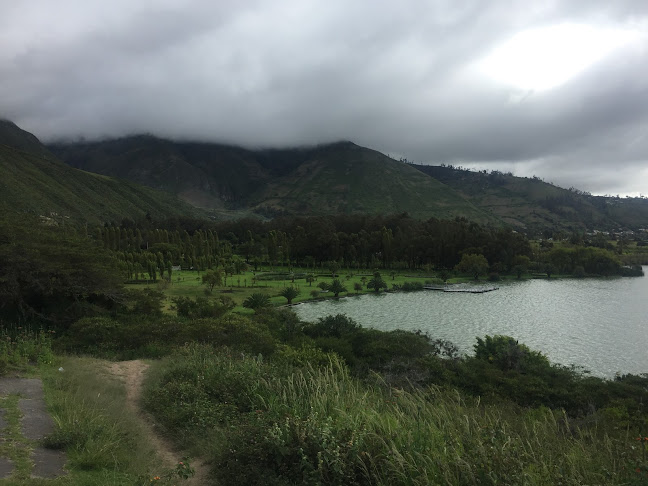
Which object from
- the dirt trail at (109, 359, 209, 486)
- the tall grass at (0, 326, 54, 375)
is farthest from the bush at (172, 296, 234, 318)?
the tall grass at (0, 326, 54, 375)

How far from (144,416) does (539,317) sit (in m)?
47.1

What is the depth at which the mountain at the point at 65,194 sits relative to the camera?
10138 cm

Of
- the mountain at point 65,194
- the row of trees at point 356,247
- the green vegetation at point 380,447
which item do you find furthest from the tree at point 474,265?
the mountain at point 65,194

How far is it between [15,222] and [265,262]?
67.8m

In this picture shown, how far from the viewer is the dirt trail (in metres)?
6.07

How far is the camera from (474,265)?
7806 cm

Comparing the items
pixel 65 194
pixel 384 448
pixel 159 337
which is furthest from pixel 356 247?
pixel 65 194

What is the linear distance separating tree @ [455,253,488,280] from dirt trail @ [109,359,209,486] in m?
73.5

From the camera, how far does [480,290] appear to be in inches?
2534

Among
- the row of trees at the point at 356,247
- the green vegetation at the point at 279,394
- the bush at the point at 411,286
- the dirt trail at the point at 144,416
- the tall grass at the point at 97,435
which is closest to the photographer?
the green vegetation at the point at 279,394

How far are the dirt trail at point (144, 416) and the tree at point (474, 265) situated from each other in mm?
73511

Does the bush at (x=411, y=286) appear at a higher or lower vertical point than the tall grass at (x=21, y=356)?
lower

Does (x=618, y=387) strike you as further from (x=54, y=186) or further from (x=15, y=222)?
(x=54, y=186)

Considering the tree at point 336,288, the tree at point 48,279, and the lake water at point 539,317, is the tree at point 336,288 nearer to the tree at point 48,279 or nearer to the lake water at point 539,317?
the lake water at point 539,317
